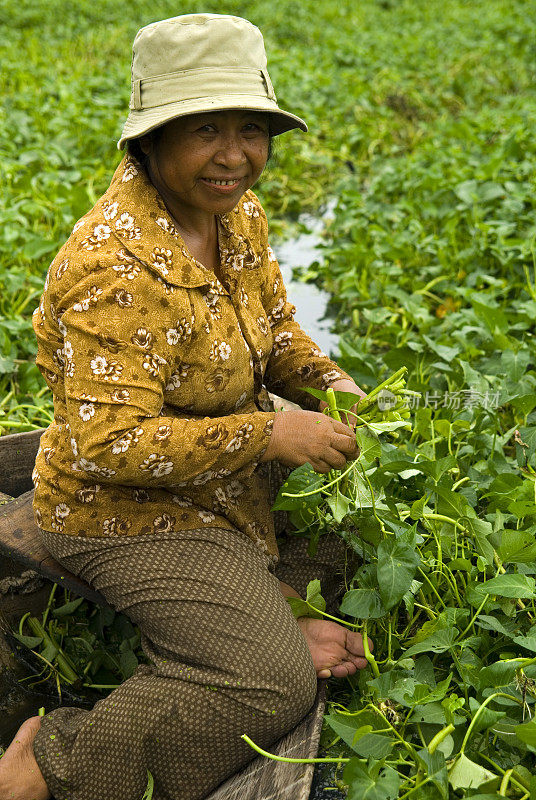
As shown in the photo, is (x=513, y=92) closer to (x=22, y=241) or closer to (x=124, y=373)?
(x=22, y=241)

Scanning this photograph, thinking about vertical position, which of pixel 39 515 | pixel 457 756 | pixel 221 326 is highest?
pixel 221 326

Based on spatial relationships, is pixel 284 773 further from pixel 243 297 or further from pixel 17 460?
pixel 17 460

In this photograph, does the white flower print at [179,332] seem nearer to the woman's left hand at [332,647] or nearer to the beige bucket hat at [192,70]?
the beige bucket hat at [192,70]

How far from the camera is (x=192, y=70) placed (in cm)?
138

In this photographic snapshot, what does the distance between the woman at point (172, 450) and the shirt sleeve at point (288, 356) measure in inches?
10.3

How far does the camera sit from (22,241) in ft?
10.1

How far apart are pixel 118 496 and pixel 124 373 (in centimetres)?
25

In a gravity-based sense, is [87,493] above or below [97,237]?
below

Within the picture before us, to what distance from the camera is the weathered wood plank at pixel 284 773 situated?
1.30 meters

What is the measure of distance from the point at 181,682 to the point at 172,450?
0.38 m

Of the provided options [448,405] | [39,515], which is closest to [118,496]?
[39,515]

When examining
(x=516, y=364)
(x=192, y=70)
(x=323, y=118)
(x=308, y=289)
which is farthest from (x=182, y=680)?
(x=323, y=118)

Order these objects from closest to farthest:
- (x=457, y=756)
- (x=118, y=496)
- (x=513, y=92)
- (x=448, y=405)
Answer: (x=457, y=756), (x=118, y=496), (x=448, y=405), (x=513, y=92)

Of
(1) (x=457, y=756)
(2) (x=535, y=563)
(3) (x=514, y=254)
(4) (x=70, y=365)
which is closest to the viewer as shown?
(1) (x=457, y=756)
